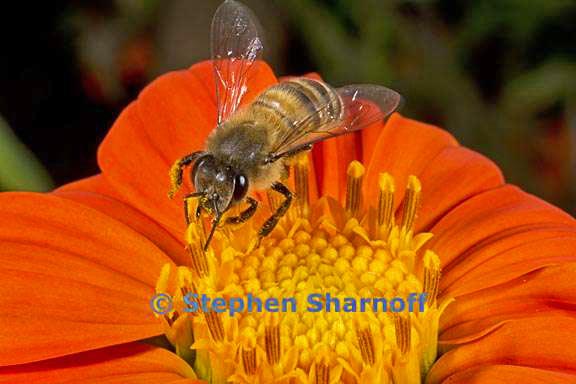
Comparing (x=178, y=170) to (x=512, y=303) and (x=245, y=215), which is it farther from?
(x=512, y=303)

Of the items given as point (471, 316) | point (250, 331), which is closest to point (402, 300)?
point (471, 316)

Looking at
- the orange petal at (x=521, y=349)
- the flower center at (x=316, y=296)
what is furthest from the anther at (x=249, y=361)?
the orange petal at (x=521, y=349)

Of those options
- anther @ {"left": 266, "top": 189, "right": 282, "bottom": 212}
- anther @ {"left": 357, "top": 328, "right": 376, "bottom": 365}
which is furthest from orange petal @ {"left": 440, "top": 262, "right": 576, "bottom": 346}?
anther @ {"left": 266, "top": 189, "right": 282, "bottom": 212}

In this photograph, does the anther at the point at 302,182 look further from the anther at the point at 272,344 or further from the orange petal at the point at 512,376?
the orange petal at the point at 512,376

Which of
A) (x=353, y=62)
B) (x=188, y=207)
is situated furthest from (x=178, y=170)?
(x=353, y=62)

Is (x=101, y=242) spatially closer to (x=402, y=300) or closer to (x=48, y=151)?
Result: (x=402, y=300)
